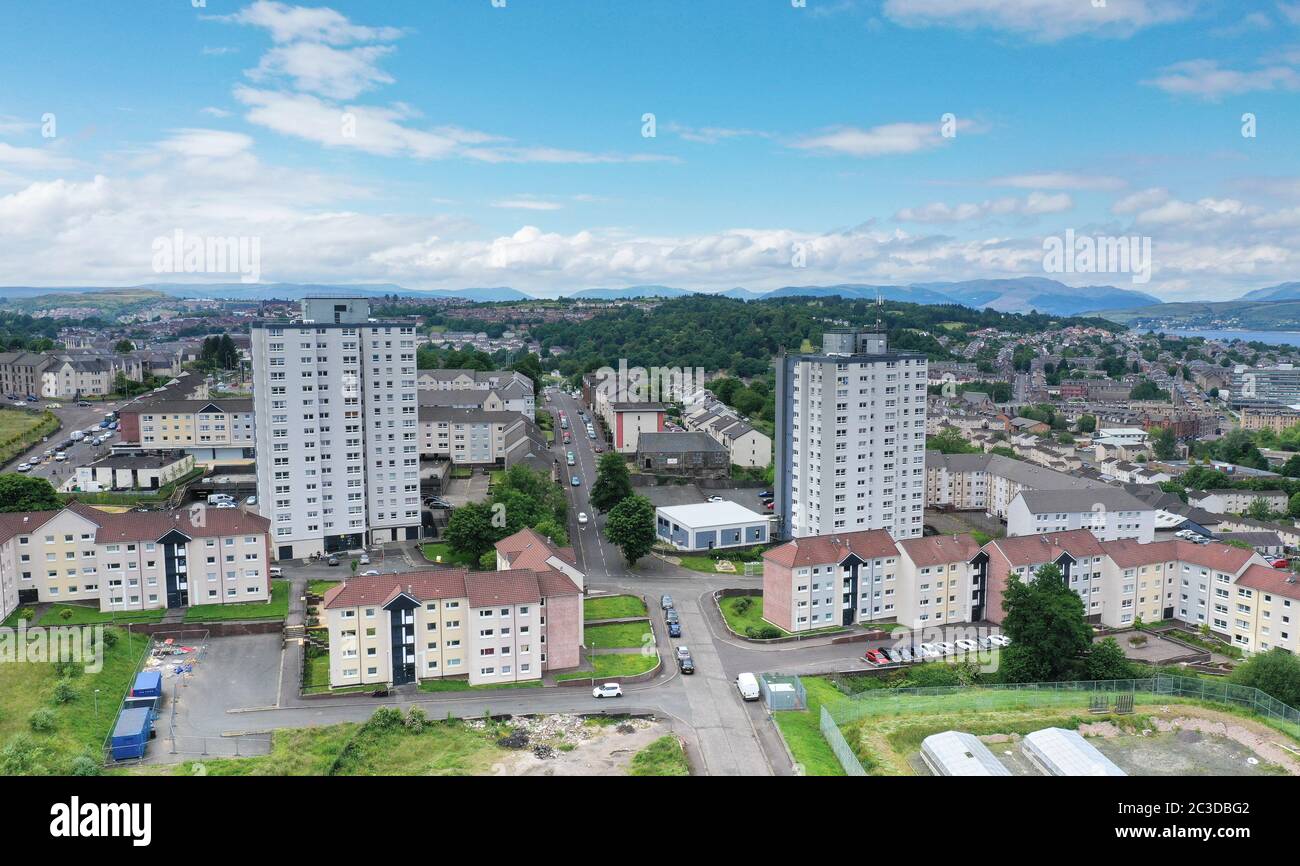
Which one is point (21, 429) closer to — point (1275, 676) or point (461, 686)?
point (461, 686)

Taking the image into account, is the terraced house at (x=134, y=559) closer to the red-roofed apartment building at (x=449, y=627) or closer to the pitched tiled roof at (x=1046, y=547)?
the red-roofed apartment building at (x=449, y=627)

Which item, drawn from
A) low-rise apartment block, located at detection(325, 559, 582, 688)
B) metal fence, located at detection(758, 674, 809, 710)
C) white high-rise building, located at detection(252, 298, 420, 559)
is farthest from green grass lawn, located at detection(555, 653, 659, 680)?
white high-rise building, located at detection(252, 298, 420, 559)

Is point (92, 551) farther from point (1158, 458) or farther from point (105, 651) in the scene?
point (1158, 458)

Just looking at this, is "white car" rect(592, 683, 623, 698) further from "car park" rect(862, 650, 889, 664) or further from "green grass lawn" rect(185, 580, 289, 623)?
Result: "green grass lawn" rect(185, 580, 289, 623)

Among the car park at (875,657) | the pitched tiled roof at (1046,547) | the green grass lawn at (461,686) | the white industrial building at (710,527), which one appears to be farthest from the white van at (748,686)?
the white industrial building at (710,527)

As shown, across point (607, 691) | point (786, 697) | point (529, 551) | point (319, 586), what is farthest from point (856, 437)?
point (319, 586)
